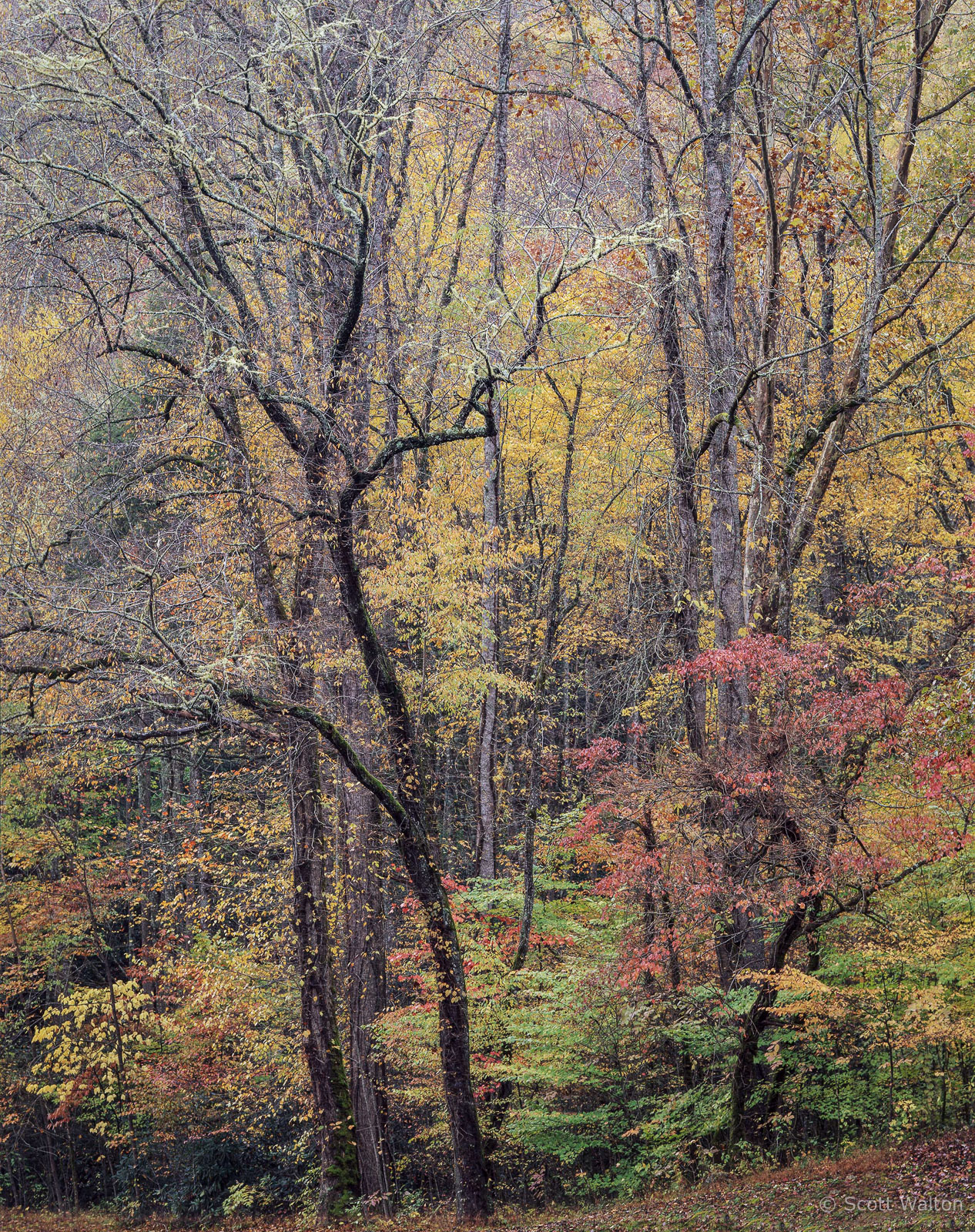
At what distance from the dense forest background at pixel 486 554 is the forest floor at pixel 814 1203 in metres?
0.65

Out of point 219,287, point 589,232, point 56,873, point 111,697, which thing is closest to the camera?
point 589,232

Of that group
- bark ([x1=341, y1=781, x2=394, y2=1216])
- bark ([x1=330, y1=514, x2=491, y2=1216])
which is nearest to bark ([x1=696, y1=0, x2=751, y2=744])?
bark ([x1=330, y1=514, x2=491, y2=1216])

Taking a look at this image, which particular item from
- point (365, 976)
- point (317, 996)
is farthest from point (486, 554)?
point (317, 996)

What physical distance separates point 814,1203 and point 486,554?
26.3ft

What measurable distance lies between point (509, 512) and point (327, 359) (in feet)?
38.3

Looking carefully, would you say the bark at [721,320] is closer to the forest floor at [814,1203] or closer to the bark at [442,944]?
the bark at [442,944]

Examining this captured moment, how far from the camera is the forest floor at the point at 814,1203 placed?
22.3 feet

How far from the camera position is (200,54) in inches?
399

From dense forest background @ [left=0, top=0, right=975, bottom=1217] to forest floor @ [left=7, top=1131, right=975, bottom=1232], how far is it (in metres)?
0.65

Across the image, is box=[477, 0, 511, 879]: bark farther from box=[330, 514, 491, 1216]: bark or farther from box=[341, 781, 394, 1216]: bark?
box=[330, 514, 491, 1216]: bark

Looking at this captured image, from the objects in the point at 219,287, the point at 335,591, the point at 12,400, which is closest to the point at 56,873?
the point at 12,400

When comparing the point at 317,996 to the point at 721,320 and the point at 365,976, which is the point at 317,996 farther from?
the point at 721,320

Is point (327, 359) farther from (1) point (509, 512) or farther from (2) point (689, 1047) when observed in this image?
(1) point (509, 512)

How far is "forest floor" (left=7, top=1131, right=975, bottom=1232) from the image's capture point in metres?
6.80
